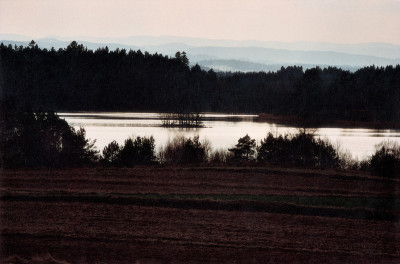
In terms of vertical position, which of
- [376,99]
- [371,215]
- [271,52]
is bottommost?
[371,215]

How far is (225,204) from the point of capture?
17.2m

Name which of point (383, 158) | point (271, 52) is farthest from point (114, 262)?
point (271, 52)

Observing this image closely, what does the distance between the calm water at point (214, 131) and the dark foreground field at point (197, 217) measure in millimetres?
8389

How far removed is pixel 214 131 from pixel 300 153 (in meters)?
18.8

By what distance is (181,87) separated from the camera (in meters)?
54.7

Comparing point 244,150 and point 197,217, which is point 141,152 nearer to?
point 244,150

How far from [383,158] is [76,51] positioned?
125 ft

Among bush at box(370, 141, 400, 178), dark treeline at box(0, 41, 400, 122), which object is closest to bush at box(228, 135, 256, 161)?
bush at box(370, 141, 400, 178)

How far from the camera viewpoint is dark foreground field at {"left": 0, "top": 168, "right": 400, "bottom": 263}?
1177 centimetres

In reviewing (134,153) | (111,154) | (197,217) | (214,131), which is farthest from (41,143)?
(214,131)

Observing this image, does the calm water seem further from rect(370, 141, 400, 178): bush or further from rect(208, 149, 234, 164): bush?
rect(370, 141, 400, 178): bush

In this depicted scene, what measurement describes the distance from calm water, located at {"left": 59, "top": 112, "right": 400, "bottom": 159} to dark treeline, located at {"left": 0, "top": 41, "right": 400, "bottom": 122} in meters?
1.08

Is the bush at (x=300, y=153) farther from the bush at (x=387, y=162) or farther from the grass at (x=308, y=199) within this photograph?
the grass at (x=308, y=199)

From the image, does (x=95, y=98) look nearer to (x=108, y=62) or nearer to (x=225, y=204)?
(x=108, y=62)
